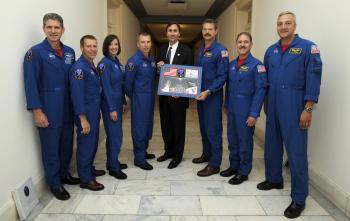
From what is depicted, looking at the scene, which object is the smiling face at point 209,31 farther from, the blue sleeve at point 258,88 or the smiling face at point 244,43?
Answer: the blue sleeve at point 258,88

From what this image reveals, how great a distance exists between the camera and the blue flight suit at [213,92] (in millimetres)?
2988

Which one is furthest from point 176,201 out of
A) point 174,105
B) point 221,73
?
point 221,73

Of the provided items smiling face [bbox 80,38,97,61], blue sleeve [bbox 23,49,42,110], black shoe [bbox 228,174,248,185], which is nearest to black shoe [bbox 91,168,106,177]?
blue sleeve [bbox 23,49,42,110]

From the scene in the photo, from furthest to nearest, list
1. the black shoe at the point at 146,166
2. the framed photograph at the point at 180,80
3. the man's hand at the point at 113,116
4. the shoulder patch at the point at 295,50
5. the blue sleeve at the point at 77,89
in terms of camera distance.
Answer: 1. the black shoe at the point at 146,166
2. the framed photograph at the point at 180,80
3. the man's hand at the point at 113,116
4. the blue sleeve at the point at 77,89
5. the shoulder patch at the point at 295,50

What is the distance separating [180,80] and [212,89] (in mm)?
354

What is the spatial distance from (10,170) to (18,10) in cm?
116

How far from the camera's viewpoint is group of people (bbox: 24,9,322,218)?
2.36m

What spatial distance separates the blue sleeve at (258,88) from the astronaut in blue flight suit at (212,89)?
400 mm

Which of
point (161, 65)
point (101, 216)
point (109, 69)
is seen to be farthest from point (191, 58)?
point (101, 216)

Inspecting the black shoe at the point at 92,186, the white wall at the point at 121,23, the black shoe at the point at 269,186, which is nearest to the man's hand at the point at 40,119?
the black shoe at the point at 92,186

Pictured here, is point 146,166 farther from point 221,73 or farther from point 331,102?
point 331,102

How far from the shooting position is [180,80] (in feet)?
10.2

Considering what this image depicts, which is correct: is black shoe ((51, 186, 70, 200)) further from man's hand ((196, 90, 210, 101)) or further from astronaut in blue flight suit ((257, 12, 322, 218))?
astronaut in blue flight suit ((257, 12, 322, 218))

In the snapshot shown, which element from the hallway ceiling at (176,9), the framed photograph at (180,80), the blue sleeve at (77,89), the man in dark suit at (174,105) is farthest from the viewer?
the hallway ceiling at (176,9)
